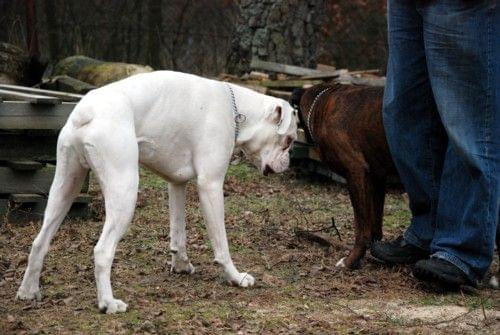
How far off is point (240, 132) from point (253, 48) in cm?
720

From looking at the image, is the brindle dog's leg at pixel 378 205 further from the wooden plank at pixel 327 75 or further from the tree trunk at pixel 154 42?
the tree trunk at pixel 154 42

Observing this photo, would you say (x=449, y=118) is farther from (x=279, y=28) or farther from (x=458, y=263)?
(x=279, y=28)

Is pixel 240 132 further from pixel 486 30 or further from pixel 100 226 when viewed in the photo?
pixel 100 226

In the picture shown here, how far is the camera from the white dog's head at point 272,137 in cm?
602

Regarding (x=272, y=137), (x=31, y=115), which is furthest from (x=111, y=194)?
(x=31, y=115)

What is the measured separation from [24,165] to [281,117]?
8.14 feet

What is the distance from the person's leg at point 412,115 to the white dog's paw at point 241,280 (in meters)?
1.24

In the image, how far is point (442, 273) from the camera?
5.66m

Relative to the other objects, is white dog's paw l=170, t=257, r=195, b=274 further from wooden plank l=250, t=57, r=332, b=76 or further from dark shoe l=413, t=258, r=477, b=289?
wooden plank l=250, t=57, r=332, b=76

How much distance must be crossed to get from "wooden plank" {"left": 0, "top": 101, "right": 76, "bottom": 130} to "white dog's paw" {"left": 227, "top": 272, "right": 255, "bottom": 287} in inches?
95.6

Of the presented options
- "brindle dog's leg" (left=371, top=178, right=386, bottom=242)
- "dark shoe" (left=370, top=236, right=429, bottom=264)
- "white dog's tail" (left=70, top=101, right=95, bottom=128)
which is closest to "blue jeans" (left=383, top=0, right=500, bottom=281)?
"dark shoe" (left=370, top=236, right=429, bottom=264)

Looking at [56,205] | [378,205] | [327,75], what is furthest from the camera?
[327,75]

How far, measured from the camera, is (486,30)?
5.48 m

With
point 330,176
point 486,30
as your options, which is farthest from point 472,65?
point 330,176
